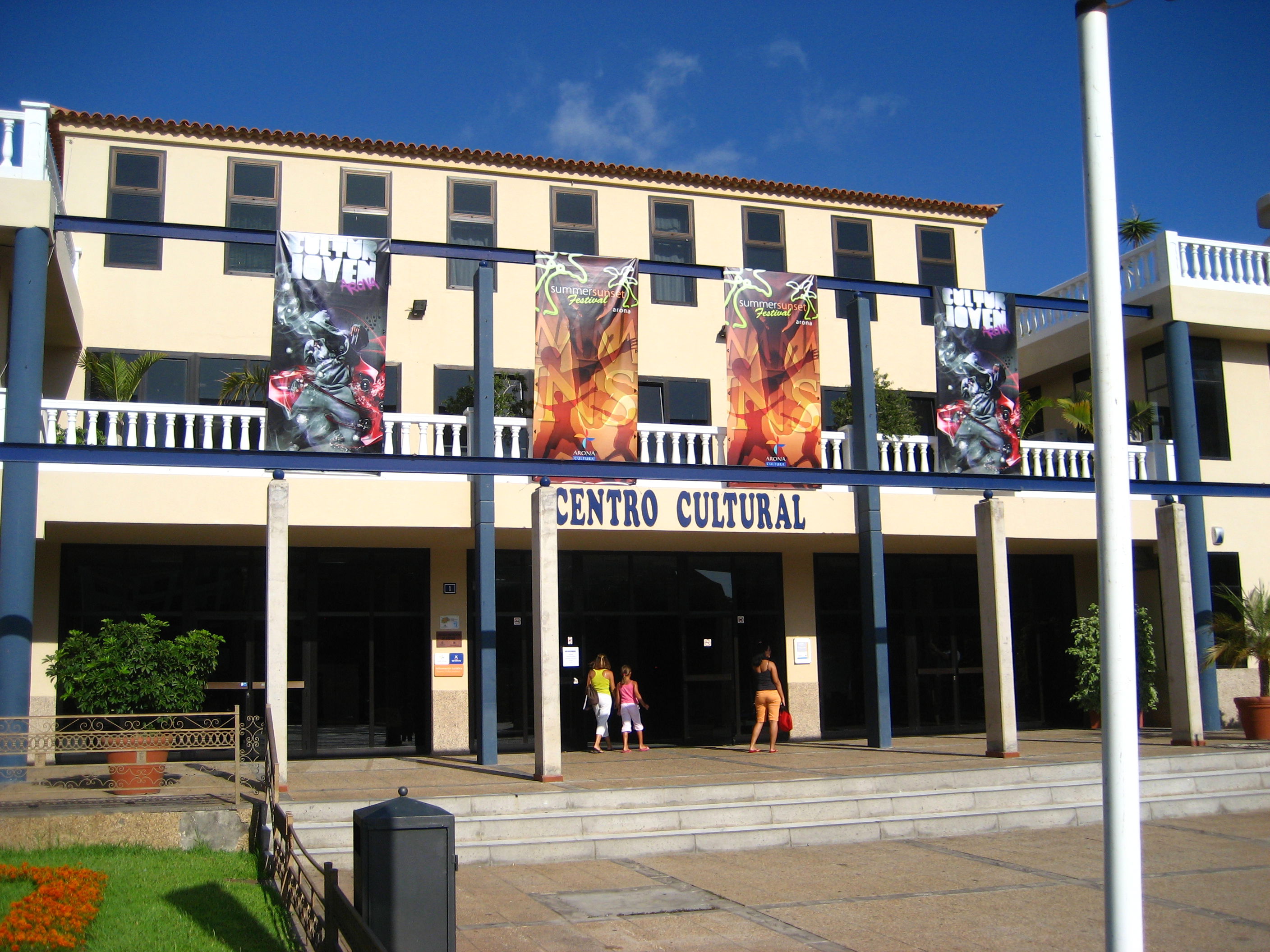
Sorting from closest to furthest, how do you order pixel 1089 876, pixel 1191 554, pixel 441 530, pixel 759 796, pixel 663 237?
pixel 1089 876
pixel 759 796
pixel 441 530
pixel 1191 554
pixel 663 237

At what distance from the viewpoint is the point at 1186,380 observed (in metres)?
19.5

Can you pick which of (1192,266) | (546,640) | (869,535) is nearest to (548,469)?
(546,640)

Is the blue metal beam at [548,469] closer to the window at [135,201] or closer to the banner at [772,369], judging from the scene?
the banner at [772,369]

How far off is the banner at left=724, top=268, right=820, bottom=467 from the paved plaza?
18.7ft

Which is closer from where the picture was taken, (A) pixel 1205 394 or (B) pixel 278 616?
(B) pixel 278 616

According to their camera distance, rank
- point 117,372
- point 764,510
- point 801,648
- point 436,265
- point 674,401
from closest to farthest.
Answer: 1. point 117,372
2. point 764,510
3. point 436,265
4. point 801,648
5. point 674,401

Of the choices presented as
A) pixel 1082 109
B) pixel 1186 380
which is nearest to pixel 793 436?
pixel 1186 380

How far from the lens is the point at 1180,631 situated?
1698cm

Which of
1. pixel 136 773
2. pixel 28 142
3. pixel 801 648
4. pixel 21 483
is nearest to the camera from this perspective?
pixel 136 773

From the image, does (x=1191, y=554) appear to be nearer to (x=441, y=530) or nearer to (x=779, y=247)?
(x=779, y=247)

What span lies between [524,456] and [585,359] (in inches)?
119

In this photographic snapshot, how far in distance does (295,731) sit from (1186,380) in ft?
52.6

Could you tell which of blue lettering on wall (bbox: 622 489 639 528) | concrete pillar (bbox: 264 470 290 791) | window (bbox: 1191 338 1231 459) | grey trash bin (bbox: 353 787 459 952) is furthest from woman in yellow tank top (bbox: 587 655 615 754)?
window (bbox: 1191 338 1231 459)

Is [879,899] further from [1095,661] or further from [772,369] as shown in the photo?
[1095,661]
